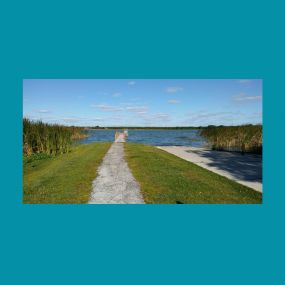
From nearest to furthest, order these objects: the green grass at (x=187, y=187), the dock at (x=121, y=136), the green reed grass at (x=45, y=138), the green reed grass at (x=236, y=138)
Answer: the green grass at (x=187, y=187)
the green reed grass at (x=45, y=138)
the green reed grass at (x=236, y=138)
the dock at (x=121, y=136)

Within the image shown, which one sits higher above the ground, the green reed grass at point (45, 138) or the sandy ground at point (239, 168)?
the green reed grass at point (45, 138)

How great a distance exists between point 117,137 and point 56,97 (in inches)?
531

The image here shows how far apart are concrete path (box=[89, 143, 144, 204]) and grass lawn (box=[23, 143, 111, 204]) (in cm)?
21

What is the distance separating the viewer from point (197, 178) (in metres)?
6.99

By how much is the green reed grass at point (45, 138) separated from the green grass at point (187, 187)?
13.0ft

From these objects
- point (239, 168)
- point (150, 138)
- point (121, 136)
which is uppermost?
point (121, 136)

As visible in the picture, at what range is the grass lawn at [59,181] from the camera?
5.66 m

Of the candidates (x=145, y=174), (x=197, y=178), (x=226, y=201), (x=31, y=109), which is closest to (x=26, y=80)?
(x=31, y=109)

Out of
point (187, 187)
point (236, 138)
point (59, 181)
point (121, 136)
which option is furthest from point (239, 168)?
point (121, 136)

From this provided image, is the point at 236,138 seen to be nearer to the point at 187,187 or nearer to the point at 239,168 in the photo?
the point at 239,168

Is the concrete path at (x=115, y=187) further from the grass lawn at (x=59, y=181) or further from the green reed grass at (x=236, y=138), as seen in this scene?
the green reed grass at (x=236, y=138)

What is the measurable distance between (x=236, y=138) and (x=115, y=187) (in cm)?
780

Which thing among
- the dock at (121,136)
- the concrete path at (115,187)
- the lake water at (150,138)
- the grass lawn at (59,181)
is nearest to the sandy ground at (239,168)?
the concrete path at (115,187)

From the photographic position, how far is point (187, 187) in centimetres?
627
